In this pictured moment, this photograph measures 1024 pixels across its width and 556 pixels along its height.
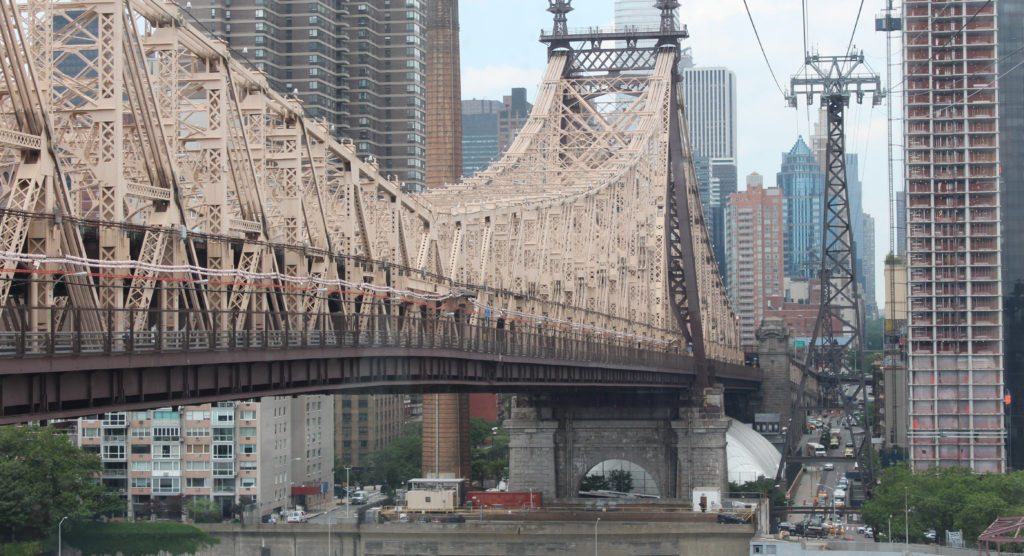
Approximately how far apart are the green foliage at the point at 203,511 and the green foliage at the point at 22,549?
8089mm

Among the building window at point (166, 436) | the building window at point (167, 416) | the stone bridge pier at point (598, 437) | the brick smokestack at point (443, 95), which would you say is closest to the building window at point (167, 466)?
the building window at point (166, 436)

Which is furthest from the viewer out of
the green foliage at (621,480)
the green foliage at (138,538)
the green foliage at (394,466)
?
the green foliage at (394,466)

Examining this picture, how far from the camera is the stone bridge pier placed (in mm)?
92500

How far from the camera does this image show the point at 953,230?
9119 centimetres

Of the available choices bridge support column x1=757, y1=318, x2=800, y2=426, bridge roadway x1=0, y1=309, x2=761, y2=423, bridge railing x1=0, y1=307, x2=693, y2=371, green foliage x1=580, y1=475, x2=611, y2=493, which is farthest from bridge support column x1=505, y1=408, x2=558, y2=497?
bridge support column x1=757, y1=318, x2=800, y2=426

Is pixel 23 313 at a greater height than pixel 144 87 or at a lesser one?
lesser

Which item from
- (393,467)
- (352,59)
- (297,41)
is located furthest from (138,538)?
(352,59)

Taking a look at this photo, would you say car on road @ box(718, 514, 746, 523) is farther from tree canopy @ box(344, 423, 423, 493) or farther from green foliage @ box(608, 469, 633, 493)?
tree canopy @ box(344, 423, 423, 493)

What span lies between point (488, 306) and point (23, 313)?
3446cm

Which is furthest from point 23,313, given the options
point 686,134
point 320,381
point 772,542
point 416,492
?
point 686,134

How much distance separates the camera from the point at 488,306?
64438 millimetres

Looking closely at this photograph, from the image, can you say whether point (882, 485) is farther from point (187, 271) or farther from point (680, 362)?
point (187, 271)

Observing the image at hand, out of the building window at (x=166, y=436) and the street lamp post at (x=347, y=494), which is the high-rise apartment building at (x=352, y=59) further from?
the building window at (x=166, y=436)

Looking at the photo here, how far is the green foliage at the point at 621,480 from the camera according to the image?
9862 cm
